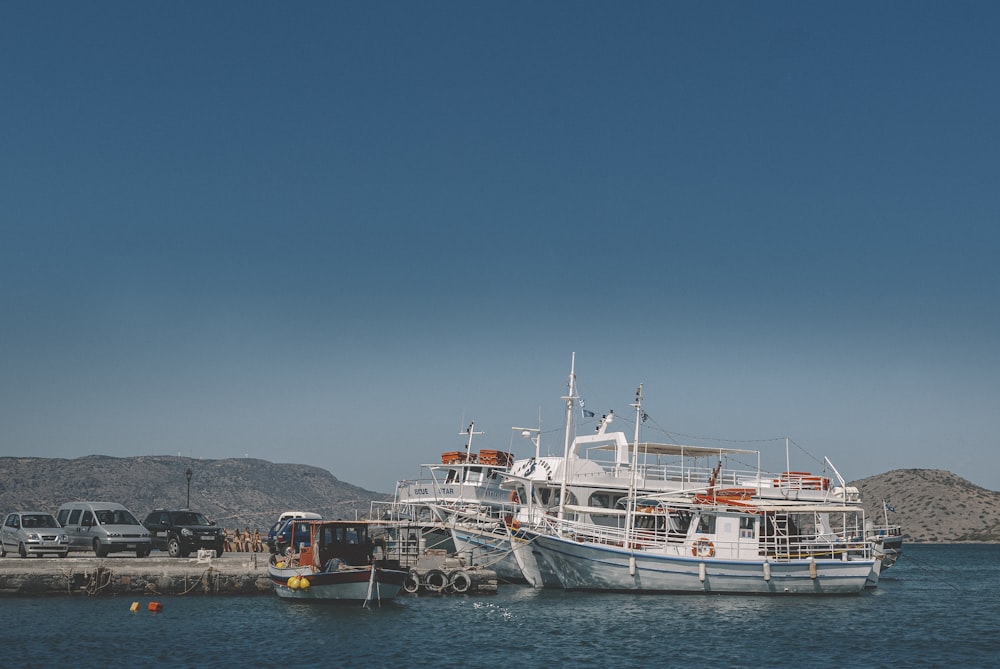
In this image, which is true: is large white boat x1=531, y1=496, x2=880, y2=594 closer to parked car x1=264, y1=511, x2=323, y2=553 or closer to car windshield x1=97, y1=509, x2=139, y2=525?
parked car x1=264, y1=511, x2=323, y2=553

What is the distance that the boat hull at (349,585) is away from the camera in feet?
117

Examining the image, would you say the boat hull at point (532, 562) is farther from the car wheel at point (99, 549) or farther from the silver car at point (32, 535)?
the silver car at point (32, 535)

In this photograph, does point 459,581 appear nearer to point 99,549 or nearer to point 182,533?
point 182,533

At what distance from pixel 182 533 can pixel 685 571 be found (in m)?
22.7

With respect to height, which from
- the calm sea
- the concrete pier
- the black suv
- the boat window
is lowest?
the calm sea

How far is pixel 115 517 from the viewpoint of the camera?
4369cm

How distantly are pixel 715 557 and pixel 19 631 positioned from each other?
92.4 ft

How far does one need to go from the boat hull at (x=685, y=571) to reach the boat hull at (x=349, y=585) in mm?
10235

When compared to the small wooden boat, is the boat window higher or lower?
higher

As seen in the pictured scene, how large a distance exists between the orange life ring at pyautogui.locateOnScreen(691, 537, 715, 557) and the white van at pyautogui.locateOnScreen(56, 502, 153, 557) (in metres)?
24.3

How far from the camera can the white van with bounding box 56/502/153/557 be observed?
138 ft

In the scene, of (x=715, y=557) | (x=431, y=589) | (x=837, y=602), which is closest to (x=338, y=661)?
(x=431, y=589)

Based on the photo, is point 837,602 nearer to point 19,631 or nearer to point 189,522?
point 189,522

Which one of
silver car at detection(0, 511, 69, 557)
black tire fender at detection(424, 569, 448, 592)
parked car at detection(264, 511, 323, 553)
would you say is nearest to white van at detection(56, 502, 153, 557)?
silver car at detection(0, 511, 69, 557)
